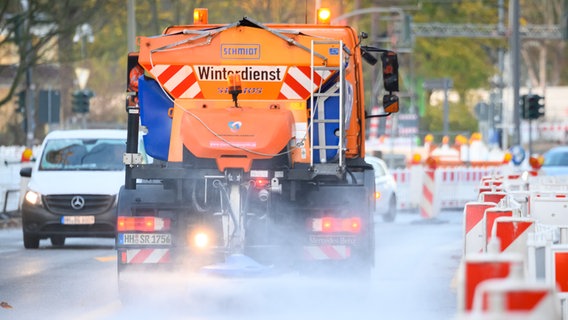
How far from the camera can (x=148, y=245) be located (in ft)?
45.3

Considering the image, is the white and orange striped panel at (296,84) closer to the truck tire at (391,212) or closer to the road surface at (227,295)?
the road surface at (227,295)

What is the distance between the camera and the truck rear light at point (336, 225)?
13.8 metres

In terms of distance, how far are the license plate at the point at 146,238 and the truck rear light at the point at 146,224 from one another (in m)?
0.05

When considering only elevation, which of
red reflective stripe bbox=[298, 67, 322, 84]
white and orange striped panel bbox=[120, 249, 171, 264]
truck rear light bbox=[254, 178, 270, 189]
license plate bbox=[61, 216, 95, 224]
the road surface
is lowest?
the road surface

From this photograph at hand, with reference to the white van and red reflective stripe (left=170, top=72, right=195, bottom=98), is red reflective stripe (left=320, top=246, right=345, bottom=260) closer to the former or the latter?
red reflective stripe (left=170, top=72, right=195, bottom=98)

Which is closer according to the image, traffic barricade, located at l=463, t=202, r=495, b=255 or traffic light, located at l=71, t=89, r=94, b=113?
traffic barricade, located at l=463, t=202, r=495, b=255

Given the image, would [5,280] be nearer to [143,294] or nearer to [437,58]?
[143,294]

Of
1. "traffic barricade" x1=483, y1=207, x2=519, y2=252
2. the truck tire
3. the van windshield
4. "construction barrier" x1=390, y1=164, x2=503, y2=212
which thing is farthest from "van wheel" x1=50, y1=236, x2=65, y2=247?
"construction barrier" x1=390, y1=164, x2=503, y2=212

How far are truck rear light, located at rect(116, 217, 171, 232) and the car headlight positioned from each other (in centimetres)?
758

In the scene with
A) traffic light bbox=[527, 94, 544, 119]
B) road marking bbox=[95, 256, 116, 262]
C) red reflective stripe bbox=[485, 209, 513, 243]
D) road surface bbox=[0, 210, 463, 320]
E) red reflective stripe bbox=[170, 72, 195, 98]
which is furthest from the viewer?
traffic light bbox=[527, 94, 544, 119]

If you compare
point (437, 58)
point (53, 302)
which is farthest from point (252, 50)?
point (437, 58)

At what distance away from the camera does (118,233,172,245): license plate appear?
542 inches

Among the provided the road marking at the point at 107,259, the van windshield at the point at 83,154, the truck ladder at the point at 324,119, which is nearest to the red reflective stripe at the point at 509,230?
the truck ladder at the point at 324,119

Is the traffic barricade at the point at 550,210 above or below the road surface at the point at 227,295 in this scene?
above
